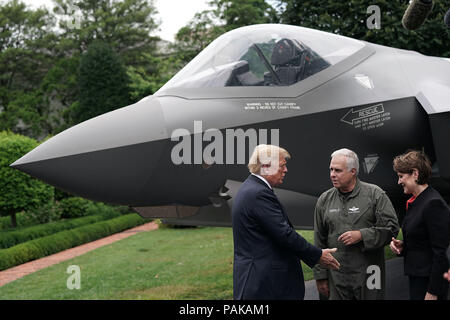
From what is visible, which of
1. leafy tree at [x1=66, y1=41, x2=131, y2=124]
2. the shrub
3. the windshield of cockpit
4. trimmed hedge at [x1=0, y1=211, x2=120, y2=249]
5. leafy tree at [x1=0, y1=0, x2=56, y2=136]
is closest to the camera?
the windshield of cockpit

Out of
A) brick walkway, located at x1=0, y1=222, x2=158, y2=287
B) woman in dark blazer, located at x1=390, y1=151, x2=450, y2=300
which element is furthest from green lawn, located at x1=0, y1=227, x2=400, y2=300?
woman in dark blazer, located at x1=390, y1=151, x2=450, y2=300

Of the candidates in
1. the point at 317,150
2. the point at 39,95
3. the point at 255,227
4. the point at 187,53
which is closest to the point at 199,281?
the point at 317,150

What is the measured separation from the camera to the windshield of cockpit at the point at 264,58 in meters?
4.52

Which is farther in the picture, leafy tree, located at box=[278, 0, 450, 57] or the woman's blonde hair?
leafy tree, located at box=[278, 0, 450, 57]

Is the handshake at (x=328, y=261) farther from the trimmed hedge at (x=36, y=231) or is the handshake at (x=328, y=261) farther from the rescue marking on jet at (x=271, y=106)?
the trimmed hedge at (x=36, y=231)

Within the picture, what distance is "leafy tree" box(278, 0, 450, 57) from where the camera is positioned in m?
11.3

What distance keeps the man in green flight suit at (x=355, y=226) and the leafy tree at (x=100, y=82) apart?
26615 millimetres

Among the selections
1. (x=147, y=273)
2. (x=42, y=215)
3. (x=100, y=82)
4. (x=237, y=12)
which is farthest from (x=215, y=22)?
(x=147, y=273)

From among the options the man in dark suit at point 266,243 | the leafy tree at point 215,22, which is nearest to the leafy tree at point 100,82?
the leafy tree at point 215,22

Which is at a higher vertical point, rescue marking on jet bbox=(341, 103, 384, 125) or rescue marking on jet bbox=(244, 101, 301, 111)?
rescue marking on jet bbox=(244, 101, 301, 111)

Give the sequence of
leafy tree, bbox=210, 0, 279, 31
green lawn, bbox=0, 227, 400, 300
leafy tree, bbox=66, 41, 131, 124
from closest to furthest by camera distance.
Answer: green lawn, bbox=0, 227, 400, 300
leafy tree, bbox=210, 0, 279, 31
leafy tree, bbox=66, 41, 131, 124

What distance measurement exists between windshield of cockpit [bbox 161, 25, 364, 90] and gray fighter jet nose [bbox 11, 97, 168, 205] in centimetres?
94

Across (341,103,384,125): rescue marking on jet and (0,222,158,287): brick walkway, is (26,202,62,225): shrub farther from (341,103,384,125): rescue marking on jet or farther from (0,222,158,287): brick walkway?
(341,103,384,125): rescue marking on jet

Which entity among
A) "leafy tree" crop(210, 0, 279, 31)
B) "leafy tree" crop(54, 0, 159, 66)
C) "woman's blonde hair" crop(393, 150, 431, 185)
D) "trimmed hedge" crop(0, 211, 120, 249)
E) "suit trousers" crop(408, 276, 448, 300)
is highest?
"leafy tree" crop(54, 0, 159, 66)
